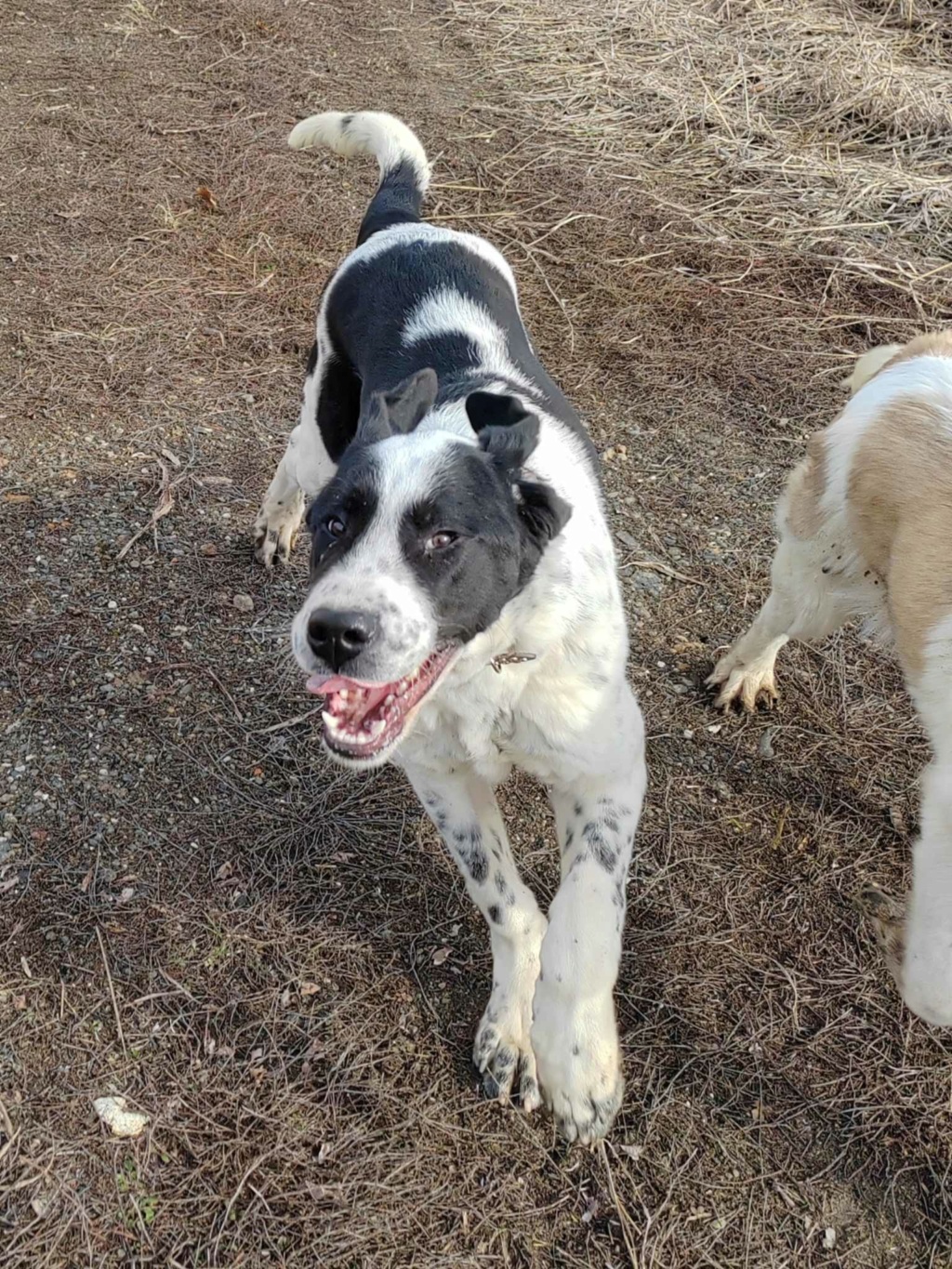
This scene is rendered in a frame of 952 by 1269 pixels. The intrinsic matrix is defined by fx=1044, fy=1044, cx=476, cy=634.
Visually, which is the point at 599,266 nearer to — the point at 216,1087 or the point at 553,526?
the point at 553,526

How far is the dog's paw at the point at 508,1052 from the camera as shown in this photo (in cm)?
281

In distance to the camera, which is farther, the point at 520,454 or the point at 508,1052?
the point at 508,1052

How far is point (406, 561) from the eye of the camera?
93.2 inches

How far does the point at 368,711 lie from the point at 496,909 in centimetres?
83

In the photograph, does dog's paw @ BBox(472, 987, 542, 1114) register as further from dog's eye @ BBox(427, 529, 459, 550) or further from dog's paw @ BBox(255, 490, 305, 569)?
dog's paw @ BBox(255, 490, 305, 569)

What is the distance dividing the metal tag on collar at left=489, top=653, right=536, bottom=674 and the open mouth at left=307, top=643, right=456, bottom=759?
9.5 inches

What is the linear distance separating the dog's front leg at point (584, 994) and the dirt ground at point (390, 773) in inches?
5.9

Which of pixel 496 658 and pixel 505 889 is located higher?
pixel 496 658

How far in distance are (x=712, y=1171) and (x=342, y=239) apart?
17.8 ft

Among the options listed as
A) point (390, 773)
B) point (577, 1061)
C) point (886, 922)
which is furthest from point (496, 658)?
point (886, 922)

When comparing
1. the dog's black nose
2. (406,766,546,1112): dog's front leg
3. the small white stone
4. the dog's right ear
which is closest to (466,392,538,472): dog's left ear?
the dog's right ear

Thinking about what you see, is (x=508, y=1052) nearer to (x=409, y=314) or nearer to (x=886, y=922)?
(x=886, y=922)

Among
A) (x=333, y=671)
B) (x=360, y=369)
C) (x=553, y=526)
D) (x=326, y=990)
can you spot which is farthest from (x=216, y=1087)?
(x=360, y=369)

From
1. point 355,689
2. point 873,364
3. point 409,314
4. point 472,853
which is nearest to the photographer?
point 355,689
